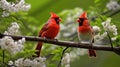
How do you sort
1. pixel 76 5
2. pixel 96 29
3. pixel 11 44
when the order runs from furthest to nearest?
pixel 76 5
pixel 96 29
pixel 11 44

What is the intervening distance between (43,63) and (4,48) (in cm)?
49

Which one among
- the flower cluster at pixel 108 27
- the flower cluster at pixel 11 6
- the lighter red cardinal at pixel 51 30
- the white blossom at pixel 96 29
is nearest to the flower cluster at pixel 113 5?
the lighter red cardinal at pixel 51 30

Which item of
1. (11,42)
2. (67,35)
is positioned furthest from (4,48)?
(67,35)

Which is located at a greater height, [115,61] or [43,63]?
[43,63]

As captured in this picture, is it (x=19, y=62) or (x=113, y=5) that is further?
(x=113, y=5)

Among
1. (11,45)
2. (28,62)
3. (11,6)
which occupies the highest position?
(11,6)

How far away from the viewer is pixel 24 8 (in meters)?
4.57

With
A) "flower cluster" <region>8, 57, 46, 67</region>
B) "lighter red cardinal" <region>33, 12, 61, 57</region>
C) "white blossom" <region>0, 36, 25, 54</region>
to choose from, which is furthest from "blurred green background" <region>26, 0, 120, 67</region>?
"white blossom" <region>0, 36, 25, 54</region>

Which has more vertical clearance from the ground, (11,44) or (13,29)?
(13,29)

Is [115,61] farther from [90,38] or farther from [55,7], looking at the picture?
[90,38]

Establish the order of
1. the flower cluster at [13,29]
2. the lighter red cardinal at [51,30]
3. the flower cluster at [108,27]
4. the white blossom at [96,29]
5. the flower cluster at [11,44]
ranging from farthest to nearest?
1. the lighter red cardinal at [51,30]
2. the white blossom at [96,29]
3. the flower cluster at [108,27]
4. the flower cluster at [13,29]
5. the flower cluster at [11,44]

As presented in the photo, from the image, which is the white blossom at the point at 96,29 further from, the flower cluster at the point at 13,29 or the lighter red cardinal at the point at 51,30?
the flower cluster at the point at 13,29

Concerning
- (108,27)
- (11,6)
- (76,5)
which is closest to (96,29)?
(108,27)

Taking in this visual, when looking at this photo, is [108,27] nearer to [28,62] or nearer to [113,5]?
[28,62]
